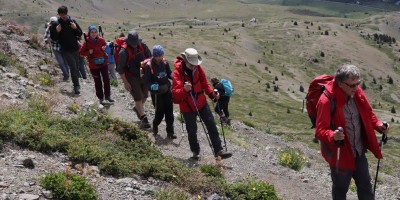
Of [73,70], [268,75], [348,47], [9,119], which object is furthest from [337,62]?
[9,119]

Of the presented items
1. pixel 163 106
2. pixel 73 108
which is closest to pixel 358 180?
pixel 163 106

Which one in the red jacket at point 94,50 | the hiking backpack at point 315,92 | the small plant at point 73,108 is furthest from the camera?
the red jacket at point 94,50

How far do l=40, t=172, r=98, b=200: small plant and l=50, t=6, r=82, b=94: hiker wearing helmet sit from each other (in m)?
8.53

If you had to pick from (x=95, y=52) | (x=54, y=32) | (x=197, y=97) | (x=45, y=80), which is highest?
(x=54, y=32)

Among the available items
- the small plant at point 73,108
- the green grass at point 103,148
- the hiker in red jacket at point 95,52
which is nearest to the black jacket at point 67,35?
the hiker in red jacket at point 95,52

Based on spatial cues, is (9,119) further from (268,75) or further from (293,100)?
(268,75)

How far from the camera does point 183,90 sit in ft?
32.4

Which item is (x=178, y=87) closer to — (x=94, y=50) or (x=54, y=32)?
(x=94, y=50)

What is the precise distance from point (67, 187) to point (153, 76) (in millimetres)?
4766

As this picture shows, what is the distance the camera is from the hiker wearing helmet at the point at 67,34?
48.5 feet

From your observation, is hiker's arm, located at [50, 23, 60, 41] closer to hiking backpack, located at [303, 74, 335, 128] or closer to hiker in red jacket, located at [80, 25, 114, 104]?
hiker in red jacket, located at [80, 25, 114, 104]

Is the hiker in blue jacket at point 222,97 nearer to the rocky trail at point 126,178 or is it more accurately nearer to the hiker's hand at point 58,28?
the rocky trail at point 126,178

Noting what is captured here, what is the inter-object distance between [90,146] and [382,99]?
81.5 m

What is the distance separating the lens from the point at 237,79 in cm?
7069
